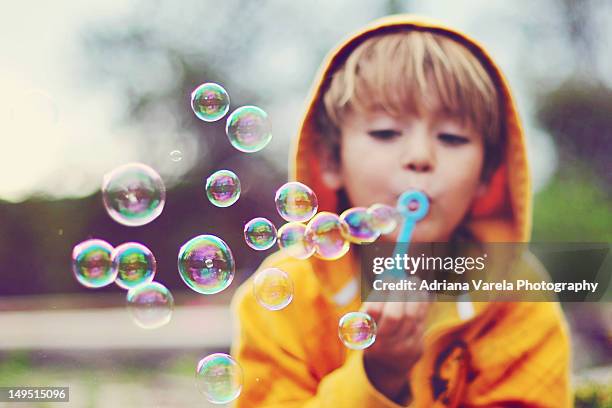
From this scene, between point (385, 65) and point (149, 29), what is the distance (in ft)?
2.74

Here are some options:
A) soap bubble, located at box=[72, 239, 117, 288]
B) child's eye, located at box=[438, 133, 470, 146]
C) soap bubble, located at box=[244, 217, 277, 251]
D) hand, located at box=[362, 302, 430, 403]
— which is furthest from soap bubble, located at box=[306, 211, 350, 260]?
soap bubble, located at box=[72, 239, 117, 288]

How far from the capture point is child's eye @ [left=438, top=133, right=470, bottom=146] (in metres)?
2.87

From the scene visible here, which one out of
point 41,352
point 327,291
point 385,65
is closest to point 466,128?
point 385,65

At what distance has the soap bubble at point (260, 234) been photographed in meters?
2.83

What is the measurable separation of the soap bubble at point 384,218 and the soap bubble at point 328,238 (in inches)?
4.1

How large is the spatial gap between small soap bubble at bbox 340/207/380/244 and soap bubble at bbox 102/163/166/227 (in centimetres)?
63

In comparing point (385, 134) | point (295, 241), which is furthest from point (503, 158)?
point (295, 241)

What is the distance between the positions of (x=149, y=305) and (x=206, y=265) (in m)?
0.23

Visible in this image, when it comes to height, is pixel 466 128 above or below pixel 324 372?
above

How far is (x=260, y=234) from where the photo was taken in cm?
284

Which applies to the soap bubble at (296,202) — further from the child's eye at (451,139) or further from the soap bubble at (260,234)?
the child's eye at (451,139)

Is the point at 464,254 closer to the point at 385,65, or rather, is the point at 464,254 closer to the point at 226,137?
the point at 385,65

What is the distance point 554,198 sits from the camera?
288 centimetres

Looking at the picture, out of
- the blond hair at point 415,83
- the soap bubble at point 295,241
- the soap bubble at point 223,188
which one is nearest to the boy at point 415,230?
the blond hair at point 415,83
